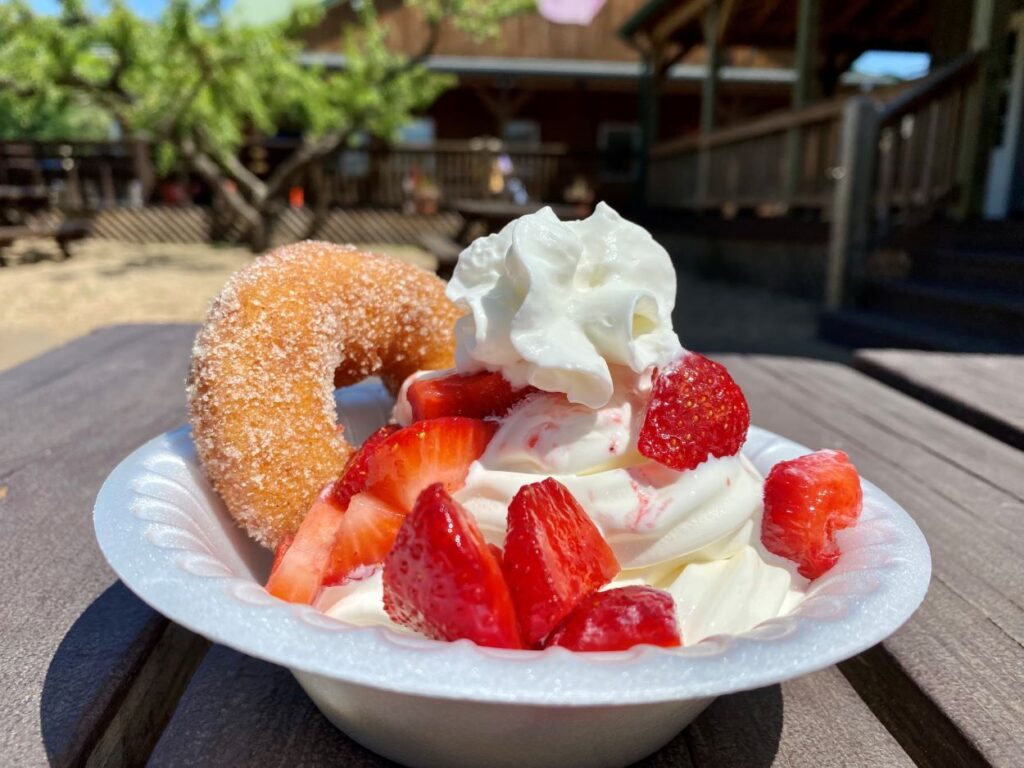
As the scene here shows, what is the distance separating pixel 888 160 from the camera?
6000 millimetres

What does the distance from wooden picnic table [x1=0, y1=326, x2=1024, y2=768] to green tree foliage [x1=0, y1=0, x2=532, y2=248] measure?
35.5 feet

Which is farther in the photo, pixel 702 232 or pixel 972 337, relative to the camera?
pixel 702 232

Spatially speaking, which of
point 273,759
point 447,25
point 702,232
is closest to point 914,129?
point 702,232

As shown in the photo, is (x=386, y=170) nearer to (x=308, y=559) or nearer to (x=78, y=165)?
(x=78, y=165)

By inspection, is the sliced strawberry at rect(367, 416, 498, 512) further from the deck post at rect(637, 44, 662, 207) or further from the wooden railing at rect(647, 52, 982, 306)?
the deck post at rect(637, 44, 662, 207)

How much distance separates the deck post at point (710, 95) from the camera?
10672 millimetres

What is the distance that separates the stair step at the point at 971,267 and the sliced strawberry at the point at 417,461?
5503 mm

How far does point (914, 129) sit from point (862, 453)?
5.47 meters

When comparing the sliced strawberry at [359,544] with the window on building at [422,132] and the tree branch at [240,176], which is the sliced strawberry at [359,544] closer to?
the tree branch at [240,176]

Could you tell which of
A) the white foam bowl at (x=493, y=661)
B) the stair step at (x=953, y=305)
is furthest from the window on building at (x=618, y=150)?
the white foam bowl at (x=493, y=661)

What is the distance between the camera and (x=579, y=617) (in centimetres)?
76

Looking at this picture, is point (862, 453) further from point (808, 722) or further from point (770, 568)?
point (808, 722)

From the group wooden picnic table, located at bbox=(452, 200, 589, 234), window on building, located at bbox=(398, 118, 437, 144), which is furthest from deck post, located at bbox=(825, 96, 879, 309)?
window on building, located at bbox=(398, 118, 437, 144)

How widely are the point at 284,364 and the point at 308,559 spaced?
303 mm
